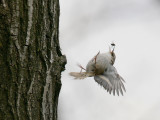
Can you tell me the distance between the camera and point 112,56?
2758 mm

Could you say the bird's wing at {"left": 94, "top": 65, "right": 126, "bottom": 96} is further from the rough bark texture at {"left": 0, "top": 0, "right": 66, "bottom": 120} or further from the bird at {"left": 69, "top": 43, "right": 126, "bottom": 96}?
the rough bark texture at {"left": 0, "top": 0, "right": 66, "bottom": 120}

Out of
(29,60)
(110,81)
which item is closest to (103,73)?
(110,81)

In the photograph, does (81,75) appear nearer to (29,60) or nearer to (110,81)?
(110,81)

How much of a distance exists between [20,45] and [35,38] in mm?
98

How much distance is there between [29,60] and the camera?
1.48 m

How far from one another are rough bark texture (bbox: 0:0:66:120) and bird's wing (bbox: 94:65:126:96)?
0.89 metres

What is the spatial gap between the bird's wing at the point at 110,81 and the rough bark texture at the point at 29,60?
89 cm

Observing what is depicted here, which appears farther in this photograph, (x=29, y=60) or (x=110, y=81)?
(x=110, y=81)

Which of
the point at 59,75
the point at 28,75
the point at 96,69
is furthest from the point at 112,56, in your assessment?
the point at 28,75

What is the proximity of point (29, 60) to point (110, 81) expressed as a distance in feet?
3.82

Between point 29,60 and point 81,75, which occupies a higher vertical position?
point 29,60

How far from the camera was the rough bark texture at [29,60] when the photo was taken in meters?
1.42

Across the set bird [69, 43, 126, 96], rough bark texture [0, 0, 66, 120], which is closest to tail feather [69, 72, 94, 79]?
bird [69, 43, 126, 96]

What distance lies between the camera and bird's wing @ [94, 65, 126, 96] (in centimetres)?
247
